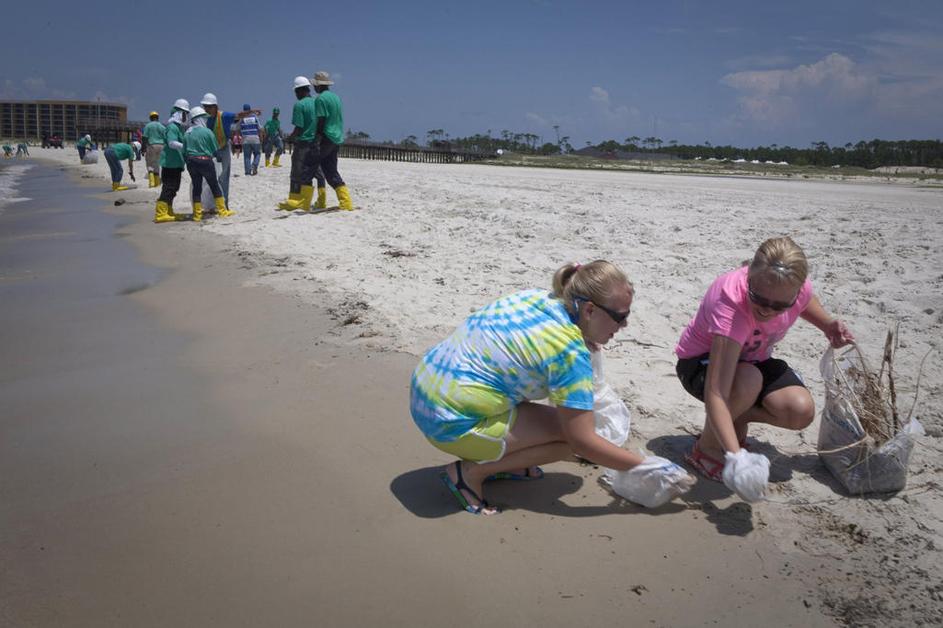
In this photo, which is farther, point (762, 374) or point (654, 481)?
point (762, 374)

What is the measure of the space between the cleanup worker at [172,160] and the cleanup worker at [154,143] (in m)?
0.84

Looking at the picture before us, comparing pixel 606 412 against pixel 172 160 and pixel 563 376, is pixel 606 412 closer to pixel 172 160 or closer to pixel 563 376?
pixel 563 376

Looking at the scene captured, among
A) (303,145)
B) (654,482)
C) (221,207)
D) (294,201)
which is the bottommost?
(654,482)

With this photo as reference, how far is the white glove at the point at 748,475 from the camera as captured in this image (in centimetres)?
243

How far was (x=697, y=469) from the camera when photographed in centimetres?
306

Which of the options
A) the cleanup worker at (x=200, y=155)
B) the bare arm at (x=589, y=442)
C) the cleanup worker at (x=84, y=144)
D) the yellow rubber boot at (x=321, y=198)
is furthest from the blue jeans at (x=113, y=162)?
the bare arm at (x=589, y=442)

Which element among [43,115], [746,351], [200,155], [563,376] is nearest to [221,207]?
[200,155]

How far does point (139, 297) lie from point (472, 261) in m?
2.96

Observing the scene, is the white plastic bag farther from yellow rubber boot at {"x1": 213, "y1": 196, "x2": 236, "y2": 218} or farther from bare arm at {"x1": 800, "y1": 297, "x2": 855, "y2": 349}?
yellow rubber boot at {"x1": 213, "y1": 196, "x2": 236, "y2": 218}

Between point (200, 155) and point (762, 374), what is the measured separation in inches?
368

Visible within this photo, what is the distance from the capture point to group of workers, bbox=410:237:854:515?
7.76 feet

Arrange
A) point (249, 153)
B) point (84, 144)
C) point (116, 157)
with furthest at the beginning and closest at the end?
point (84, 144) → point (249, 153) → point (116, 157)

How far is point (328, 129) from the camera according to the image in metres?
9.76

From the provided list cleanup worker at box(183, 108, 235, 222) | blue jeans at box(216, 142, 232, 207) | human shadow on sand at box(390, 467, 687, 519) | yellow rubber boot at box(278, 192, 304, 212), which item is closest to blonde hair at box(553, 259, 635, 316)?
human shadow on sand at box(390, 467, 687, 519)
